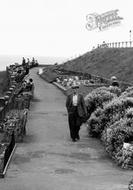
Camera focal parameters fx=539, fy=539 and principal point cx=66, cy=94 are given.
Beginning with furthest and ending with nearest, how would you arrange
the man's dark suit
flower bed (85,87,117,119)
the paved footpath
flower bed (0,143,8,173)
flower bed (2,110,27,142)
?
flower bed (85,87,117,119) → the man's dark suit → flower bed (2,110,27,142) → flower bed (0,143,8,173) → the paved footpath

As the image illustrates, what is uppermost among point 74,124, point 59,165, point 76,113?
point 76,113

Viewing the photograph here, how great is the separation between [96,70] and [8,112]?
5083 cm

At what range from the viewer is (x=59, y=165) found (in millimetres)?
12133

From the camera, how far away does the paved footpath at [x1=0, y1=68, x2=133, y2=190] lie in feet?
33.6

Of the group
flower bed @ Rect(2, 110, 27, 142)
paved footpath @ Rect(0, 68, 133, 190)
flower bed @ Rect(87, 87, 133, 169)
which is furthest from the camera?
flower bed @ Rect(2, 110, 27, 142)

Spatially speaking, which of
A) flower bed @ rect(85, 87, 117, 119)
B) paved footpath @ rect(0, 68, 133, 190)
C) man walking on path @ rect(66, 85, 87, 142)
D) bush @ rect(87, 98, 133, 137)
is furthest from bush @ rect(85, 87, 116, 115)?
man walking on path @ rect(66, 85, 87, 142)

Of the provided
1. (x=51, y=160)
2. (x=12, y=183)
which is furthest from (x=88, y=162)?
(x=12, y=183)

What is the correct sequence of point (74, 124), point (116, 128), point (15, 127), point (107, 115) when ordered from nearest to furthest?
point (116, 128), point (15, 127), point (74, 124), point (107, 115)

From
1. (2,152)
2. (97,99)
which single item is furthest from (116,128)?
(97,99)

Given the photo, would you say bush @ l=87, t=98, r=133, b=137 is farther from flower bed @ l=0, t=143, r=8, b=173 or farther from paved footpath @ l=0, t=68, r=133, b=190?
flower bed @ l=0, t=143, r=8, b=173

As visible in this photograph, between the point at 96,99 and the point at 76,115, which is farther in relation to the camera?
the point at 96,99

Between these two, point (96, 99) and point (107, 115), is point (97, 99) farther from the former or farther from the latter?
point (107, 115)

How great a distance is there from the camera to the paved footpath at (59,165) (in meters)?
10.2

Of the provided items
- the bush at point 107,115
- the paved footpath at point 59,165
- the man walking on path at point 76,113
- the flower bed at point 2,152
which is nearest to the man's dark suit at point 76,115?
the man walking on path at point 76,113
